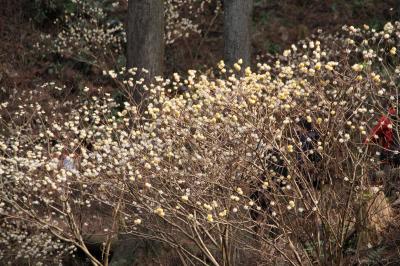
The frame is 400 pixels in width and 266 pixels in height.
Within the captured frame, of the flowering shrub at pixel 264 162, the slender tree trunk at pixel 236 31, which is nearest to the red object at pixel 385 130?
the flowering shrub at pixel 264 162

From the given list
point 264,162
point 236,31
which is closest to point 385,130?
point 264,162

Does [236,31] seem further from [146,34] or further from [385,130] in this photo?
[385,130]

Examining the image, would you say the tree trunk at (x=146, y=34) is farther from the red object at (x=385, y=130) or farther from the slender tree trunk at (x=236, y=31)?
the red object at (x=385, y=130)

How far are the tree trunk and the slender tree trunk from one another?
1.13 m

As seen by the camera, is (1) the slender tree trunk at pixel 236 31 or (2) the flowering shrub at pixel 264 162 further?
(1) the slender tree trunk at pixel 236 31

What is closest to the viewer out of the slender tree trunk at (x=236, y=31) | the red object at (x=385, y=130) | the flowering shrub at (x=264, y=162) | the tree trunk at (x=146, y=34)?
the flowering shrub at (x=264, y=162)

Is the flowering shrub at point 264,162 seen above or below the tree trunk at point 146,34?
below

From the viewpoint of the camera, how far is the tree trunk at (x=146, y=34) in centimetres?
1070

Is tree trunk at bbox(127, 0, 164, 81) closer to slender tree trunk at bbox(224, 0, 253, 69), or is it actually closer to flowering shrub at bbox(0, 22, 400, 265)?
slender tree trunk at bbox(224, 0, 253, 69)

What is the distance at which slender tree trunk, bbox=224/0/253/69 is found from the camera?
37.1 feet

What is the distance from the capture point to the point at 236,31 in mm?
11430

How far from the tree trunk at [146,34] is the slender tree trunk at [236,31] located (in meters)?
1.13

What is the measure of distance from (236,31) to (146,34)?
151cm

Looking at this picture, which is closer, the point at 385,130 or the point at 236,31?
the point at 385,130
